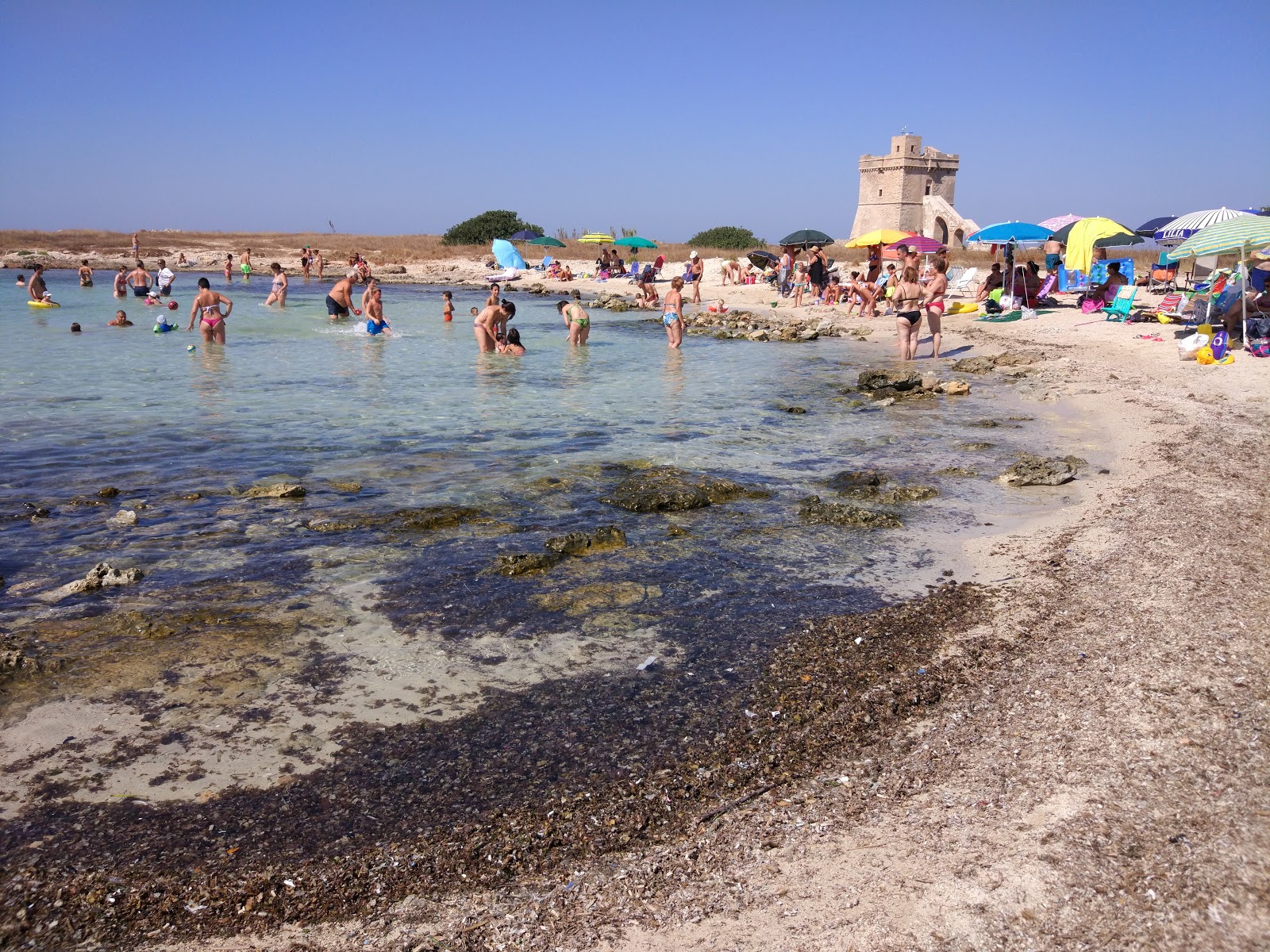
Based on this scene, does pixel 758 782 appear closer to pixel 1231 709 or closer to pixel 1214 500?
pixel 1231 709

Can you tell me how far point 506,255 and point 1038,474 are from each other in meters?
37.3

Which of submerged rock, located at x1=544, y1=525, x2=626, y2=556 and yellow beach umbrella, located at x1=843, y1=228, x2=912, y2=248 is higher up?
yellow beach umbrella, located at x1=843, y1=228, x2=912, y2=248

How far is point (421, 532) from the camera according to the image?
6617 mm

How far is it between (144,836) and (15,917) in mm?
456

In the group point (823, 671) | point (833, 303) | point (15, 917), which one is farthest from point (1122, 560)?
point (833, 303)

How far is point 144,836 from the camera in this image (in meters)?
3.18

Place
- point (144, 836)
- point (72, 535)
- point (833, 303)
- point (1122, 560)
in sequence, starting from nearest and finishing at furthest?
point (144, 836) → point (1122, 560) → point (72, 535) → point (833, 303)

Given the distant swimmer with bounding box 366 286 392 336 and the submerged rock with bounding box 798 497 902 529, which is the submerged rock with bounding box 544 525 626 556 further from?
the distant swimmer with bounding box 366 286 392 336

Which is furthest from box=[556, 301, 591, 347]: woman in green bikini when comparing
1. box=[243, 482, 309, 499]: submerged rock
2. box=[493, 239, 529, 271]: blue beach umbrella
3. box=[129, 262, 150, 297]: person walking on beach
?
box=[493, 239, 529, 271]: blue beach umbrella

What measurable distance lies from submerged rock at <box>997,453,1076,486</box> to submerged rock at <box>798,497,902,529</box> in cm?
155

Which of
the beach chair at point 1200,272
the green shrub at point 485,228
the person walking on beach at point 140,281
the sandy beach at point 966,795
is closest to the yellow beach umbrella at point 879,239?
the beach chair at point 1200,272

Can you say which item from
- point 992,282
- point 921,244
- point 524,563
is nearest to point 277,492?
point 524,563

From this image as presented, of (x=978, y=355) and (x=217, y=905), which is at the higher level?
(x=978, y=355)

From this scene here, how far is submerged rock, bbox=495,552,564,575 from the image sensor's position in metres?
5.83
